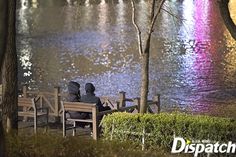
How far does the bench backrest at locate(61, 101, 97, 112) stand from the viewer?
12167mm

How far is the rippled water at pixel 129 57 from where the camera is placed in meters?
21.9

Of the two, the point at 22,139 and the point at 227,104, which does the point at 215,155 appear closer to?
the point at 22,139

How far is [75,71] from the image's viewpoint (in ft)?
92.6

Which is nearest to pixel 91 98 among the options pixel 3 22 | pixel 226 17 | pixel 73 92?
pixel 73 92

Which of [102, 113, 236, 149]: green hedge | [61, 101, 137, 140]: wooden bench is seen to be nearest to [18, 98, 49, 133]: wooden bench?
[61, 101, 137, 140]: wooden bench

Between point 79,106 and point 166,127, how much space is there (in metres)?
2.50

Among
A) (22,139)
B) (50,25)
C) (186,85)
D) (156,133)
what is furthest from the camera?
(50,25)

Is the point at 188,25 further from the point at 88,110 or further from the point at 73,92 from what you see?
the point at 88,110

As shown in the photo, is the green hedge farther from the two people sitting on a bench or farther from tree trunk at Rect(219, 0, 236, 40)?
tree trunk at Rect(219, 0, 236, 40)

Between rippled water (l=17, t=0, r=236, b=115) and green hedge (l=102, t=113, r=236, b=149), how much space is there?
508 cm

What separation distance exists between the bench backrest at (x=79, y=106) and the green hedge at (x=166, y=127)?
2.67 ft

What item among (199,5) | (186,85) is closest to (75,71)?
(186,85)

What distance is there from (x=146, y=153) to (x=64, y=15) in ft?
190

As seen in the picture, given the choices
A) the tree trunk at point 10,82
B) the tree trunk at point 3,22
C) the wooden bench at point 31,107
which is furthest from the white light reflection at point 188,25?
the tree trunk at point 3,22
